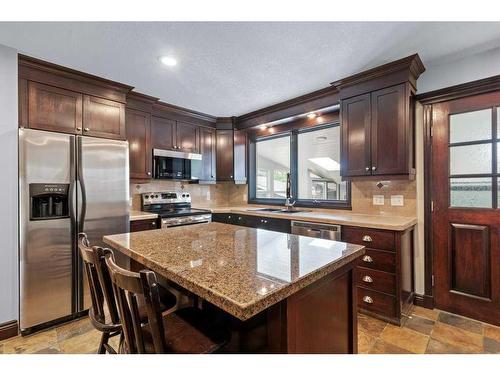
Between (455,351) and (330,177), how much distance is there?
7.05 feet

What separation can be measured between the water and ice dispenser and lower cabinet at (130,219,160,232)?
27.3 inches

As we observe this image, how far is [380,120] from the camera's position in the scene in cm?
254

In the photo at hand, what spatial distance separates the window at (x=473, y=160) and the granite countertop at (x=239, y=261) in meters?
1.73

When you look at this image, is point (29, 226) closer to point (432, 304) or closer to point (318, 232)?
point (318, 232)

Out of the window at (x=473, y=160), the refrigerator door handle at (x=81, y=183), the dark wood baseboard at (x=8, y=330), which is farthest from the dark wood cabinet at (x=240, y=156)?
the dark wood baseboard at (x=8, y=330)

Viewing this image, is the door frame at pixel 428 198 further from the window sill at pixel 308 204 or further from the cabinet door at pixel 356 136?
the window sill at pixel 308 204

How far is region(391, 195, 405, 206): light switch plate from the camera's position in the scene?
2.72m

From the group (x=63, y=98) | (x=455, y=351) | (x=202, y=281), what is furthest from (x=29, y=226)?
(x=455, y=351)

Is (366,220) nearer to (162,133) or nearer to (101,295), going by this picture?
(101,295)

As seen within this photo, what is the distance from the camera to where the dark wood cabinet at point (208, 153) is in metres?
4.07

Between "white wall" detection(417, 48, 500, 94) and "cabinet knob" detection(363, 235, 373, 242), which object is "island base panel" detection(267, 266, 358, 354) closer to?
"cabinet knob" detection(363, 235, 373, 242)

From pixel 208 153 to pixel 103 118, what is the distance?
169 centimetres

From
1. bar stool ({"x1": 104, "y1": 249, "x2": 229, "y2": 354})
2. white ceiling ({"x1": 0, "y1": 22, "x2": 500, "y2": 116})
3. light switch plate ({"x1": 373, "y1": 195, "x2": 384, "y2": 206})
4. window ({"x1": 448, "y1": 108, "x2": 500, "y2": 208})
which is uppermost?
white ceiling ({"x1": 0, "y1": 22, "x2": 500, "y2": 116})

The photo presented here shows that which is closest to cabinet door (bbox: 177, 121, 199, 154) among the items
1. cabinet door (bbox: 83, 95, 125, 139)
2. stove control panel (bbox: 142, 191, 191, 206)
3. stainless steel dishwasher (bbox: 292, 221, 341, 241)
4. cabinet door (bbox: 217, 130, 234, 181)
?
cabinet door (bbox: 217, 130, 234, 181)
